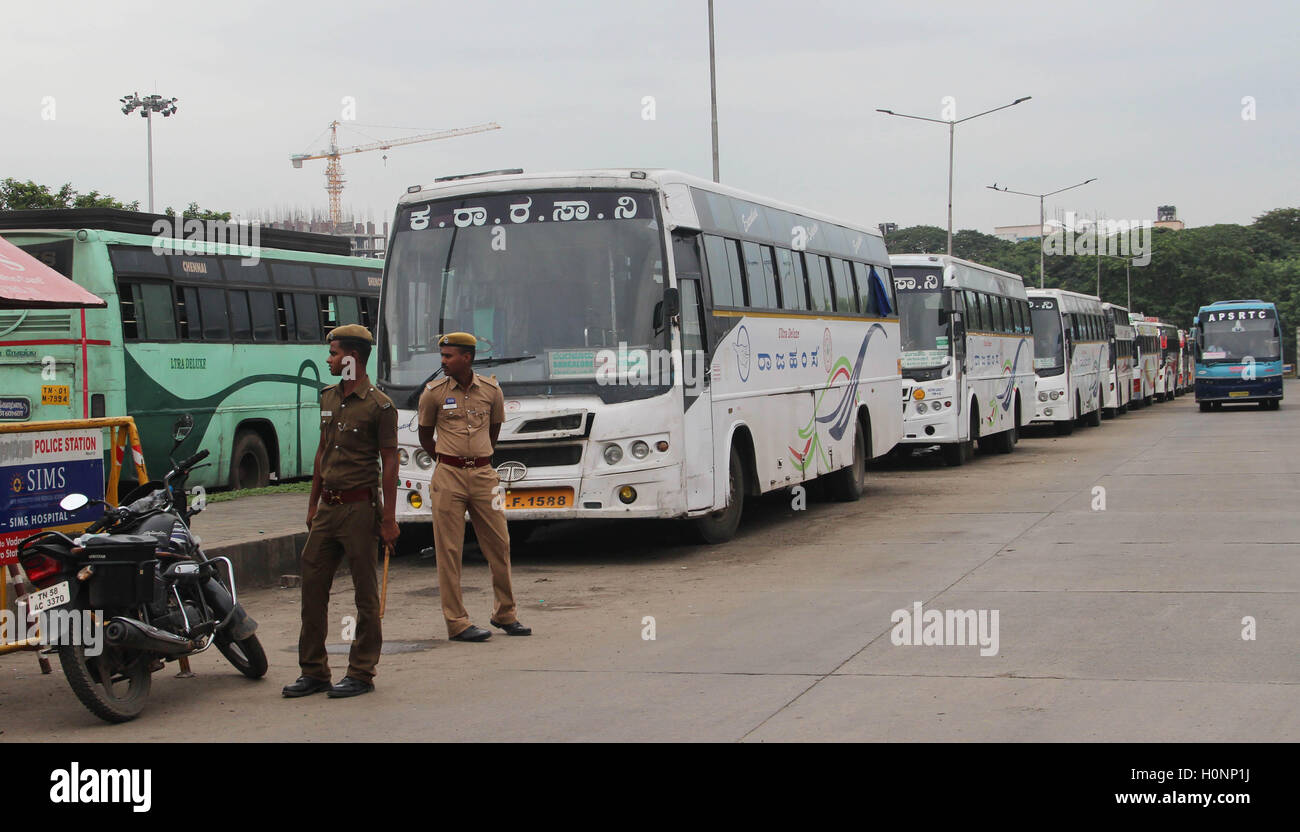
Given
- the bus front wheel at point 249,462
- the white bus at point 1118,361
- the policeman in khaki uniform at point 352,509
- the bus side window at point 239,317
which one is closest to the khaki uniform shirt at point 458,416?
the policeman in khaki uniform at point 352,509

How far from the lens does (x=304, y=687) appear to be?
24.0 feet

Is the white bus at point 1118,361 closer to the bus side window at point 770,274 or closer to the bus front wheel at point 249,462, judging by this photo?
the bus front wheel at point 249,462

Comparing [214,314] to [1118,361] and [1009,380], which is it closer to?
[1009,380]

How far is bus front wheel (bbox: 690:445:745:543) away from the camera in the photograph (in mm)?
13344

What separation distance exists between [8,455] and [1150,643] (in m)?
6.33

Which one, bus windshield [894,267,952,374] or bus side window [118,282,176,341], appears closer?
bus side window [118,282,176,341]

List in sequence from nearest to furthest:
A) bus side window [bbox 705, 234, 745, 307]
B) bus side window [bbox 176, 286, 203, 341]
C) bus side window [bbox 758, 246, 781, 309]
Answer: bus side window [bbox 705, 234, 745, 307], bus side window [bbox 758, 246, 781, 309], bus side window [bbox 176, 286, 203, 341]

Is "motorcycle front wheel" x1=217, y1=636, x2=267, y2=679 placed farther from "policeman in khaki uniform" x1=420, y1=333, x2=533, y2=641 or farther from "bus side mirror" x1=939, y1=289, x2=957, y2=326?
"bus side mirror" x1=939, y1=289, x2=957, y2=326

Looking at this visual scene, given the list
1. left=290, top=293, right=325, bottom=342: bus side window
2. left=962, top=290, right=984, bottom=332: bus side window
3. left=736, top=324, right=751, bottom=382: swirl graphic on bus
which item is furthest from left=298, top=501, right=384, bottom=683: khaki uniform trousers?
left=962, top=290, right=984, bottom=332: bus side window

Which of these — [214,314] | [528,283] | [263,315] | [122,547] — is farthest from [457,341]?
[263,315]

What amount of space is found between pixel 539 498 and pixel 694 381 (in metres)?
1.69

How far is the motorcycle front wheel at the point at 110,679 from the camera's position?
666 cm

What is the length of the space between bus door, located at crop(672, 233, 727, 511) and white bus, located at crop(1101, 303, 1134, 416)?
3061 cm
